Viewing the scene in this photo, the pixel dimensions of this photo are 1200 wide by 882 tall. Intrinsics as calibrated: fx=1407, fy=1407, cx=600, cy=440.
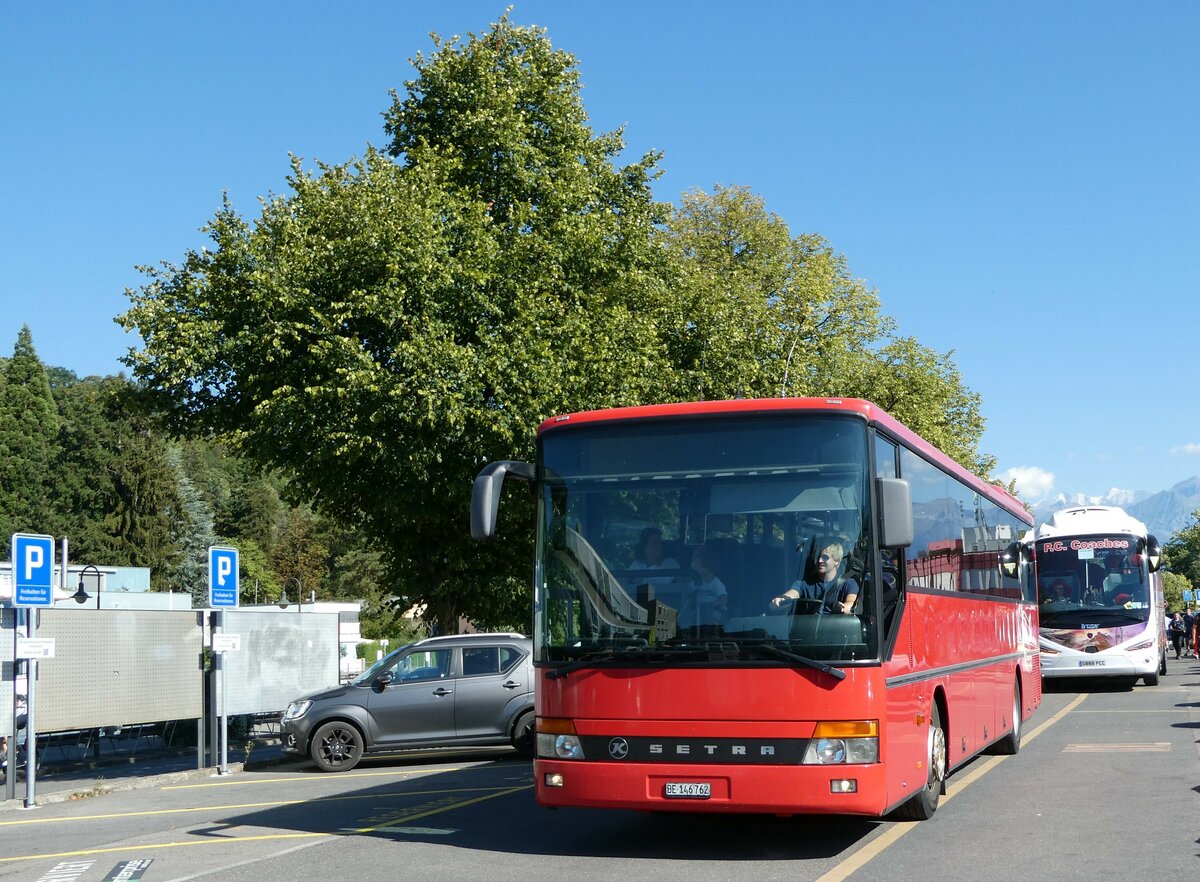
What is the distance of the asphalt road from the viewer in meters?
9.12

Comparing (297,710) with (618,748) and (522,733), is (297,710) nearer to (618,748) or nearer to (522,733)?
(522,733)

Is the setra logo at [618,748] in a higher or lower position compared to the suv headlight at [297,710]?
higher

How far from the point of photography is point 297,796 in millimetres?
15398

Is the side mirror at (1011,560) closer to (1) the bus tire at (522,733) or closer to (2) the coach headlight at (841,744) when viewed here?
(1) the bus tire at (522,733)

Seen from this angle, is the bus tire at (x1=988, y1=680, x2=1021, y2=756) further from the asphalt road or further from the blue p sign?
the blue p sign

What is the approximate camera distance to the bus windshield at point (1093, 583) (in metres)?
27.8

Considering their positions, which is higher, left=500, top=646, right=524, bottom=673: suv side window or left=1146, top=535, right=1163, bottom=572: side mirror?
left=1146, top=535, right=1163, bottom=572: side mirror

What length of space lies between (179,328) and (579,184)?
8519mm

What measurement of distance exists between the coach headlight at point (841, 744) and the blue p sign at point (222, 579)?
11.7m

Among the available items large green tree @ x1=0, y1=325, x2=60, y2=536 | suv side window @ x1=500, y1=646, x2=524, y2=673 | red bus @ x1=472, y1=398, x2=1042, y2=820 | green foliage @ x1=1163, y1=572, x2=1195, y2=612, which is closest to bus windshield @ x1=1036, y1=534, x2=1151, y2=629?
suv side window @ x1=500, y1=646, x2=524, y2=673

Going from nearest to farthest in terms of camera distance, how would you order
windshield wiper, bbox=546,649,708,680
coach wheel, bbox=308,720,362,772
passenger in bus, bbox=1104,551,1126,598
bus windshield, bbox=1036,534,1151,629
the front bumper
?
1. the front bumper
2. windshield wiper, bbox=546,649,708,680
3. coach wheel, bbox=308,720,362,772
4. bus windshield, bbox=1036,534,1151,629
5. passenger in bus, bbox=1104,551,1126,598

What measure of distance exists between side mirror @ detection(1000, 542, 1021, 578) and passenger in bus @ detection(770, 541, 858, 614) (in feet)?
26.9

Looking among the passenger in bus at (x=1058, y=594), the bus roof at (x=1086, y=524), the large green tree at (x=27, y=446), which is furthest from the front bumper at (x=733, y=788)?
the large green tree at (x=27, y=446)

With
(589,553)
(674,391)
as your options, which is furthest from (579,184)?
(589,553)
